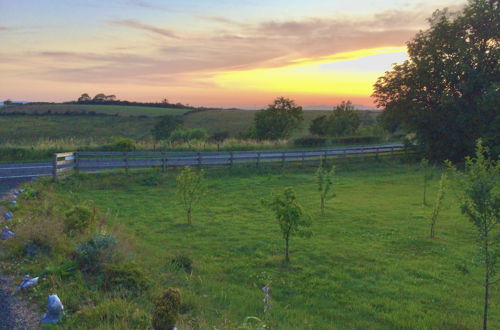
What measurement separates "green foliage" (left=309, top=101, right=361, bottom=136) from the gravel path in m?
56.0

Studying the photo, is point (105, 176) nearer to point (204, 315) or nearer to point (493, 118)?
point (204, 315)

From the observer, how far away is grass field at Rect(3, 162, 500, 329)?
653 cm

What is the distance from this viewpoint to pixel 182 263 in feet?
28.2

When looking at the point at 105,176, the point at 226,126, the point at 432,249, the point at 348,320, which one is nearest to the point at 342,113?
the point at 226,126

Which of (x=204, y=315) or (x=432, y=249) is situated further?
(x=432, y=249)

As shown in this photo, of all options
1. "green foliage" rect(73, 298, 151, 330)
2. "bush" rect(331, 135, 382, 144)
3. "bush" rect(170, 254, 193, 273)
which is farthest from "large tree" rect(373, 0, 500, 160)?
"green foliage" rect(73, 298, 151, 330)

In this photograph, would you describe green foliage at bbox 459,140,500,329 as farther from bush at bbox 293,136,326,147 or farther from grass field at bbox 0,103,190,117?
grass field at bbox 0,103,190,117

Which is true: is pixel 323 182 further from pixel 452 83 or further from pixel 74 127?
pixel 74 127

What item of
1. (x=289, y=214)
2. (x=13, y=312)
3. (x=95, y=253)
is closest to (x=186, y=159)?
(x=289, y=214)

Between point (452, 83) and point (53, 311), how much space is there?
33244 mm

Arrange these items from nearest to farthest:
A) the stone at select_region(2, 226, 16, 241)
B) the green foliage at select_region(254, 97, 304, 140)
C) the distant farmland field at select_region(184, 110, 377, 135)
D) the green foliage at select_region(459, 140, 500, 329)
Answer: the green foliage at select_region(459, 140, 500, 329), the stone at select_region(2, 226, 16, 241), the green foliage at select_region(254, 97, 304, 140), the distant farmland field at select_region(184, 110, 377, 135)

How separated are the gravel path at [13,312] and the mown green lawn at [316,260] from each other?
1.67 meters

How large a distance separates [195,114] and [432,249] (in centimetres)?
9092

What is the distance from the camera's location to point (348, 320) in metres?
6.63
